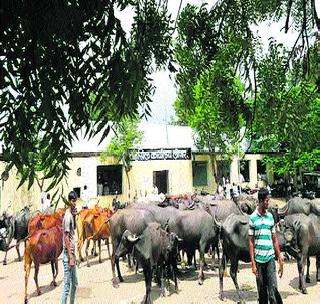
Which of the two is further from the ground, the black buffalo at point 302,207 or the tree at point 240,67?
the tree at point 240,67

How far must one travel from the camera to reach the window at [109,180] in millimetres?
26531

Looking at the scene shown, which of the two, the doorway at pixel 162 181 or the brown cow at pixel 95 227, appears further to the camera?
the doorway at pixel 162 181

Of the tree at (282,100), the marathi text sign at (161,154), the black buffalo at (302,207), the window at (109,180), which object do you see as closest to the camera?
the tree at (282,100)

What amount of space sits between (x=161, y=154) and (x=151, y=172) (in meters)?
1.52

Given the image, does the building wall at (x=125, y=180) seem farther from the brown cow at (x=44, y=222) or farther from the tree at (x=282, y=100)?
the tree at (x=282, y=100)

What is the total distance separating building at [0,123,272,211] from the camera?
2415 centimetres

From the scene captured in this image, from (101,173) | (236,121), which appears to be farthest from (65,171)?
(101,173)

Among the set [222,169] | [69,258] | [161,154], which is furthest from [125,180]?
[69,258]

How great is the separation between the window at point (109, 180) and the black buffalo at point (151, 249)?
18.1 m

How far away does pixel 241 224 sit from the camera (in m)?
7.95

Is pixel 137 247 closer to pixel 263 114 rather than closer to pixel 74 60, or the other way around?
pixel 263 114

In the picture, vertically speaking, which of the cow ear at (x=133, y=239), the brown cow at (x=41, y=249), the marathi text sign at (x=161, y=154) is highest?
the marathi text sign at (x=161, y=154)

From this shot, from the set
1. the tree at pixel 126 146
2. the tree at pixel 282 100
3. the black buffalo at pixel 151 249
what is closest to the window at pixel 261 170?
the tree at pixel 126 146

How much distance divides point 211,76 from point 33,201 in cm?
2000
